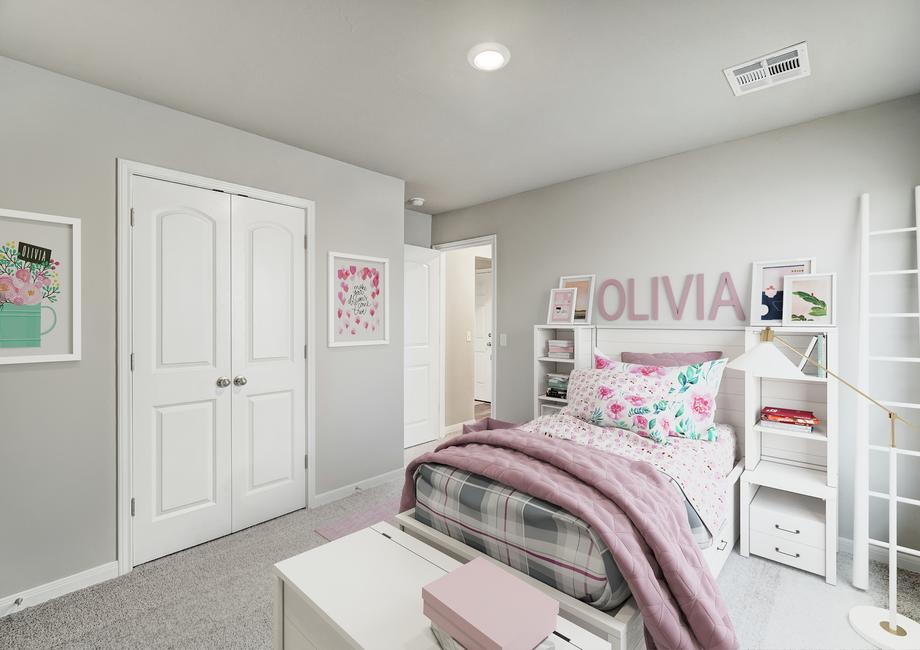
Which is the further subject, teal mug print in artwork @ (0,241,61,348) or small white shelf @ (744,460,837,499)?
small white shelf @ (744,460,837,499)

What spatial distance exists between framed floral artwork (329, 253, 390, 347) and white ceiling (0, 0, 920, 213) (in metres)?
0.90

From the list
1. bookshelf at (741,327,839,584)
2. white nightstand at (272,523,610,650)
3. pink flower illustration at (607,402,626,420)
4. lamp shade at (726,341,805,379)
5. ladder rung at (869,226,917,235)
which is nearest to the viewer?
white nightstand at (272,523,610,650)

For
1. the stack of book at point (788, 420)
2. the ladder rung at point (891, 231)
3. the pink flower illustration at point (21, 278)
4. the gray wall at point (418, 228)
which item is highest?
the gray wall at point (418, 228)

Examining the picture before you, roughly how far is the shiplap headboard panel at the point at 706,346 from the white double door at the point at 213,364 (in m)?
2.46

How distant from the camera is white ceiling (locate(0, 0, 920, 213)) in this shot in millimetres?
1718

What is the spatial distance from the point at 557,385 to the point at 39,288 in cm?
328

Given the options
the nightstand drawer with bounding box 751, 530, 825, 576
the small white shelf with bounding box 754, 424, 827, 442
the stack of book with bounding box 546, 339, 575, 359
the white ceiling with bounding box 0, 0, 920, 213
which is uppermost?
the white ceiling with bounding box 0, 0, 920, 213

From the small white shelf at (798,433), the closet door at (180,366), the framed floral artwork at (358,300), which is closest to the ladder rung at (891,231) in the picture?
the small white shelf at (798,433)

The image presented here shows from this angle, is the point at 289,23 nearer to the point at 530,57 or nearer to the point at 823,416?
the point at 530,57

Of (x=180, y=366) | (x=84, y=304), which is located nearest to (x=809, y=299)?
(x=180, y=366)

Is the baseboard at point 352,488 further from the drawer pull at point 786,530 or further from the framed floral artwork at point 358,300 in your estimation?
the drawer pull at point 786,530

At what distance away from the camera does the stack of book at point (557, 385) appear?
3.54 m

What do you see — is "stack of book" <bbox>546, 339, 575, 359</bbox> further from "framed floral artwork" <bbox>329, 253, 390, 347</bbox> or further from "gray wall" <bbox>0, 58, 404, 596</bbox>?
"gray wall" <bbox>0, 58, 404, 596</bbox>

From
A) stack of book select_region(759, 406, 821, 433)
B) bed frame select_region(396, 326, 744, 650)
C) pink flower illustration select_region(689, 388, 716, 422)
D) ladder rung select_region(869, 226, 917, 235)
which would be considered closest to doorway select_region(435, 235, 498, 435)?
bed frame select_region(396, 326, 744, 650)
